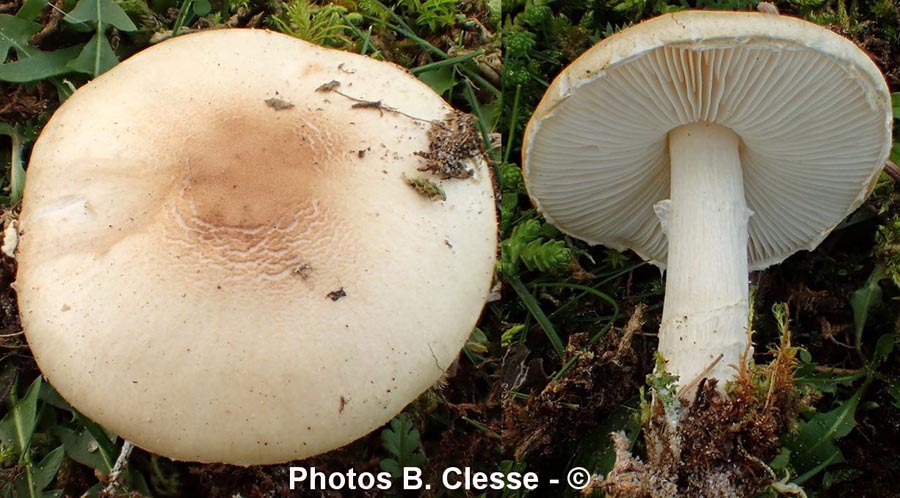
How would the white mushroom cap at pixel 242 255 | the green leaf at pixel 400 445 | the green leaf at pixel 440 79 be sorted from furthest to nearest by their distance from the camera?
the green leaf at pixel 440 79 < the green leaf at pixel 400 445 < the white mushroom cap at pixel 242 255

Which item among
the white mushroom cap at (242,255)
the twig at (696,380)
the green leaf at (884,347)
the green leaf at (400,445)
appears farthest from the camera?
the green leaf at (884,347)

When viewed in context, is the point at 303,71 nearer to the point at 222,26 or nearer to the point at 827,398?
the point at 222,26

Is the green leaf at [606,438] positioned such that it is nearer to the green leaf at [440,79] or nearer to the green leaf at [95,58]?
the green leaf at [440,79]

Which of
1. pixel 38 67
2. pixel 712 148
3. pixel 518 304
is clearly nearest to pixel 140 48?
pixel 38 67

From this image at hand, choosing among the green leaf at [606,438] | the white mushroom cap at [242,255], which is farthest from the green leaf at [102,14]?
the green leaf at [606,438]

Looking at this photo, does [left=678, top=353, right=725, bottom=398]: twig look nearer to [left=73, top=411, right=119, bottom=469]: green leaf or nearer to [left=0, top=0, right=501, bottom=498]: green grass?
[left=0, top=0, right=501, bottom=498]: green grass

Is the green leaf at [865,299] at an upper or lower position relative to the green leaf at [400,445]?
upper

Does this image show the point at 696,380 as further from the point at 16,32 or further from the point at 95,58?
the point at 16,32
